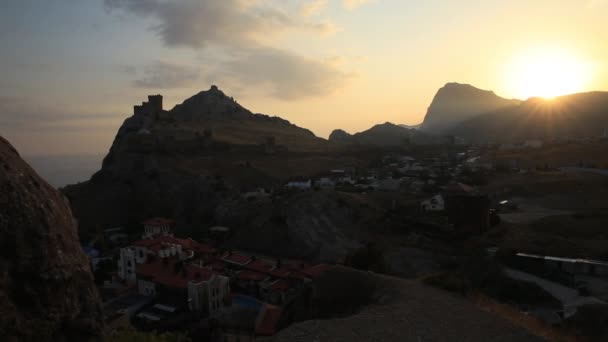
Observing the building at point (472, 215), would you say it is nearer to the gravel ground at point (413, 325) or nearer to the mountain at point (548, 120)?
the gravel ground at point (413, 325)

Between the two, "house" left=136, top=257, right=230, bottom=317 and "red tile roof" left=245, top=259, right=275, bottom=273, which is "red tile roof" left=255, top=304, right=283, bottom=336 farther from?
"red tile roof" left=245, top=259, right=275, bottom=273

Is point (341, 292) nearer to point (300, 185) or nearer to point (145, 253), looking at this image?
point (145, 253)

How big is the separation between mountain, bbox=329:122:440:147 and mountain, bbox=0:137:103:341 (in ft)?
330

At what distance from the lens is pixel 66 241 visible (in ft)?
18.3

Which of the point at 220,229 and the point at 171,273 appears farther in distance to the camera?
the point at 220,229

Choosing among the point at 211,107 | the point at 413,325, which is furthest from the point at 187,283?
the point at 211,107

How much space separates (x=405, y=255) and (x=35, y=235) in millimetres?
24286

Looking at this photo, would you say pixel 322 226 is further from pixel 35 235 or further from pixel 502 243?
pixel 35 235

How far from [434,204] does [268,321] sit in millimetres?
22940

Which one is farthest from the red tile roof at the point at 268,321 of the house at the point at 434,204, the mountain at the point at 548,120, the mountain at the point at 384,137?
the mountain at the point at 548,120

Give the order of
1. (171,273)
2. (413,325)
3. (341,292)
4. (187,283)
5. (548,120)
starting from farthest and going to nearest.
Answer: (548,120) → (171,273) → (187,283) → (341,292) → (413,325)

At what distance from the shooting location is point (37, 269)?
16.6 feet

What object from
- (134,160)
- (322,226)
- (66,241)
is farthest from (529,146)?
(66,241)

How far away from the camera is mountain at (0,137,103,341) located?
191 inches
